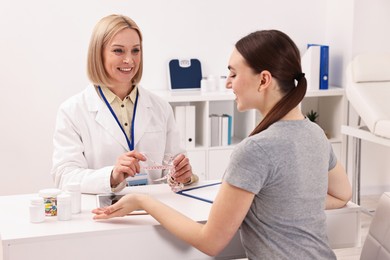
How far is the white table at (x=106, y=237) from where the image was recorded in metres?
Result: 1.79

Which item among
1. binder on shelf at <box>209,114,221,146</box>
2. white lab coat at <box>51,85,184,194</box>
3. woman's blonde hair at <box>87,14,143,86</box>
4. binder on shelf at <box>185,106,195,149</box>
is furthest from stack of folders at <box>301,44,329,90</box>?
woman's blonde hair at <box>87,14,143,86</box>

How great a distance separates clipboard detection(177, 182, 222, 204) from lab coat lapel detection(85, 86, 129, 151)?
347 millimetres

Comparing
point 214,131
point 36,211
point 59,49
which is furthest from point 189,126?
point 36,211

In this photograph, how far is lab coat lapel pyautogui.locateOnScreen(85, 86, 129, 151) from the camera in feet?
8.12

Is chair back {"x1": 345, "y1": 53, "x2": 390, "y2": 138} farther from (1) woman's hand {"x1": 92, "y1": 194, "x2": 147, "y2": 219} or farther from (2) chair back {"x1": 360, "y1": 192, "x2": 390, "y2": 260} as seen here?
(1) woman's hand {"x1": 92, "y1": 194, "x2": 147, "y2": 219}

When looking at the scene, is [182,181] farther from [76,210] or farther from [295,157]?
[295,157]

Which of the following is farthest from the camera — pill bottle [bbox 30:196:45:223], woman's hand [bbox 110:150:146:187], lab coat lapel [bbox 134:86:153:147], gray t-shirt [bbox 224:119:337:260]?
lab coat lapel [bbox 134:86:153:147]

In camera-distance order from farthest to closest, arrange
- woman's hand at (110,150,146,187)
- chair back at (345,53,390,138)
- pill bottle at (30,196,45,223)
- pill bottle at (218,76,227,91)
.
Result: pill bottle at (218,76,227,91) → chair back at (345,53,390,138) → woman's hand at (110,150,146,187) → pill bottle at (30,196,45,223)

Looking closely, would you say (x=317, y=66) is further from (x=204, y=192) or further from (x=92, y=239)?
(x=92, y=239)

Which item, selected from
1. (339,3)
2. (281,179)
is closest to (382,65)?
(339,3)

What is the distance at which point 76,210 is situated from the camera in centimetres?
202

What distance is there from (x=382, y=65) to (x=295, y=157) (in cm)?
254

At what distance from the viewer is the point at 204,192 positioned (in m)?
2.29

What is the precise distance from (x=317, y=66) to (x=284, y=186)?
2.85 meters
